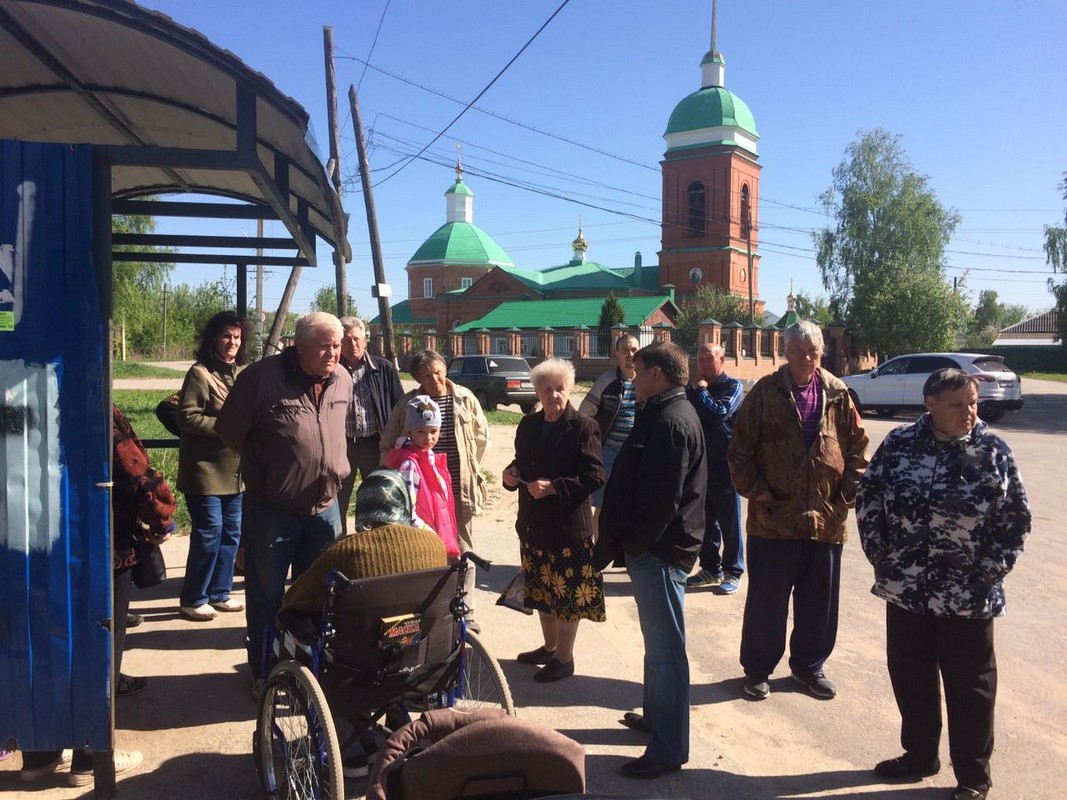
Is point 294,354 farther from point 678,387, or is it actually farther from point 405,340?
point 405,340

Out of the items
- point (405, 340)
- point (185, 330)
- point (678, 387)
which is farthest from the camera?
point (185, 330)

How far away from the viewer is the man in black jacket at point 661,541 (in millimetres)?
3361

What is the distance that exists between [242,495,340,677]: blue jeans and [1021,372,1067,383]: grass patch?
4225 cm

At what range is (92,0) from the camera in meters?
2.72

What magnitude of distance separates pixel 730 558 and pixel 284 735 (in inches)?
155

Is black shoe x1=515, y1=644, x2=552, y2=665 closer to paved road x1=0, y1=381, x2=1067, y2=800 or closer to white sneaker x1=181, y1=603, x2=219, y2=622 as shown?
paved road x1=0, y1=381, x2=1067, y2=800

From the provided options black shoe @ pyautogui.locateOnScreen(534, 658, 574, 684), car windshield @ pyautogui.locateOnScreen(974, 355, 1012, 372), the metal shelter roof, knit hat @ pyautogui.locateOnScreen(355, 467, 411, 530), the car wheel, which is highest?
the metal shelter roof

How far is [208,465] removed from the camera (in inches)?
195

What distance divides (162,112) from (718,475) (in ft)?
14.4

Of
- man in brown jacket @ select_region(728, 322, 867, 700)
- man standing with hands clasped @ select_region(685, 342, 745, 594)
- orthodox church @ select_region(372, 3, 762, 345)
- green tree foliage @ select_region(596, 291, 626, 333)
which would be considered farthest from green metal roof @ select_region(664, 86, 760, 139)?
man in brown jacket @ select_region(728, 322, 867, 700)

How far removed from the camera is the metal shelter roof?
3066 millimetres

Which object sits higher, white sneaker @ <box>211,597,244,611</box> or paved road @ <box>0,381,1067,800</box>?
white sneaker @ <box>211,597,244,611</box>

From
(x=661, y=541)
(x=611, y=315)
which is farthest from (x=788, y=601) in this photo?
(x=611, y=315)

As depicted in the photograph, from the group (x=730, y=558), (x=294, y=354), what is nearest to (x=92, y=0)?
(x=294, y=354)
